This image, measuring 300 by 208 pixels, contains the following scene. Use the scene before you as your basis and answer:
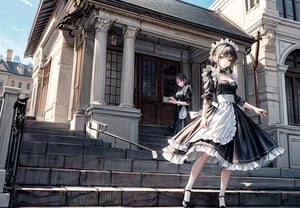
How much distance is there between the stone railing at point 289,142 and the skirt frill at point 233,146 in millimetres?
5490

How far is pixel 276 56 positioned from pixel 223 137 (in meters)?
9.34

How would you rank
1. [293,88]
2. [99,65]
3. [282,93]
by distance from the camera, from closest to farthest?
[99,65], [282,93], [293,88]

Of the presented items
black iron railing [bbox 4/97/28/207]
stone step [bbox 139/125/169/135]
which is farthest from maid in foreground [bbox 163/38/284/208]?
stone step [bbox 139/125/169/135]

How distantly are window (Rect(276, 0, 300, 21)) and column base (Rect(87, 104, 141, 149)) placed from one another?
336 inches

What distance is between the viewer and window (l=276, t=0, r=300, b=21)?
40.0 ft

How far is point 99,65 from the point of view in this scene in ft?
25.7

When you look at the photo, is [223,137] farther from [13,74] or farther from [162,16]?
[13,74]

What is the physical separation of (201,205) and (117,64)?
7764 mm

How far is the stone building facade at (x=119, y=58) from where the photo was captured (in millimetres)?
7930

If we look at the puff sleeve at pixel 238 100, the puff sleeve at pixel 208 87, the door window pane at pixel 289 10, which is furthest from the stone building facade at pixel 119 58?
the puff sleeve at pixel 238 100

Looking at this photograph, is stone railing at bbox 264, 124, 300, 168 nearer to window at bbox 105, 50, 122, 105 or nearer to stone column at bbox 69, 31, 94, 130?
window at bbox 105, 50, 122, 105

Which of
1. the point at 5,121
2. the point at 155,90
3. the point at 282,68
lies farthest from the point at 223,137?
the point at 282,68

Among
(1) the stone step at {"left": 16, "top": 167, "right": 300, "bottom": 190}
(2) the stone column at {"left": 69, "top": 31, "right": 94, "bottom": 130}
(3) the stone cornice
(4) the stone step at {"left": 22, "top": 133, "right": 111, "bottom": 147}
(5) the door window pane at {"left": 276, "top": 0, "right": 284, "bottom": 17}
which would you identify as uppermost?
(5) the door window pane at {"left": 276, "top": 0, "right": 284, "bottom": 17}

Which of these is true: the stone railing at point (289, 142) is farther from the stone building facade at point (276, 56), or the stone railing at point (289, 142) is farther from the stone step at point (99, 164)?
the stone step at point (99, 164)
